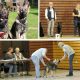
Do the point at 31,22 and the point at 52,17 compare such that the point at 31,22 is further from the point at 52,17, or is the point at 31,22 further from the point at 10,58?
the point at 10,58

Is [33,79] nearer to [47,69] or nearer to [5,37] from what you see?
[47,69]

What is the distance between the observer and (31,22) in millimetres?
12836

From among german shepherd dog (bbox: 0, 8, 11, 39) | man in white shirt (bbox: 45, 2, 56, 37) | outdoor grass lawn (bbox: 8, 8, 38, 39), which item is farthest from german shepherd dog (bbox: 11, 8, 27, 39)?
man in white shirt (bbox: 45, 2, 56, 37)

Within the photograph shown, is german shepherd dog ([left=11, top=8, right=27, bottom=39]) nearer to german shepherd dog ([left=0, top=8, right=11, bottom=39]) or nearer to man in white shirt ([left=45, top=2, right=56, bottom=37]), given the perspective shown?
german shepherd dog ([left=0, top=8, right=11, bottom=39])

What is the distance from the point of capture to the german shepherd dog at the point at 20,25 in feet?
41.6

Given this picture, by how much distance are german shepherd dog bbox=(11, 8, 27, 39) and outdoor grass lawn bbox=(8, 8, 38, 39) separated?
0.16 meters

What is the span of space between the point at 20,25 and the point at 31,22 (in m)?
0.45

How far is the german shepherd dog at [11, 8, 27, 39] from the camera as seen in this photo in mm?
12688

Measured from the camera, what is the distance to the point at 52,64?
1286cm

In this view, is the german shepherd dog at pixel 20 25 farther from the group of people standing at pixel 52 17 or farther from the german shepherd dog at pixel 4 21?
the group of people standing at pixel 52 17

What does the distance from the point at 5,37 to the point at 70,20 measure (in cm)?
559

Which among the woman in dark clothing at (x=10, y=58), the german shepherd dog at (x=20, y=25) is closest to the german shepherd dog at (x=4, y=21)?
the german shepherd dog at (x=20, y=25)

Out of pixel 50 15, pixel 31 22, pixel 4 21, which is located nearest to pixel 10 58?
pixel 4 21

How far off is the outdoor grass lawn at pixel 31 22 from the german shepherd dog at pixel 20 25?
0.52ft
